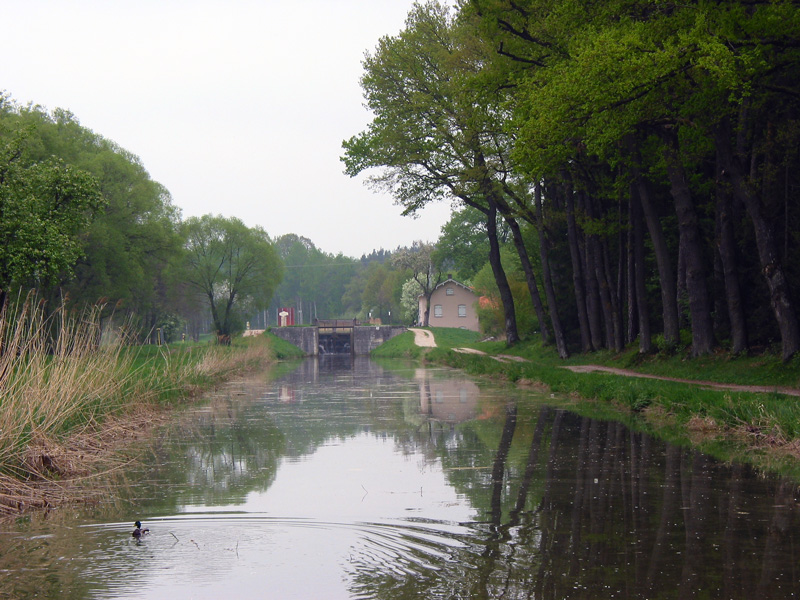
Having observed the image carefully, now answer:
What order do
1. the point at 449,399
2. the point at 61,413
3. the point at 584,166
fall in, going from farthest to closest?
the point at 584,166
the point at 449,399
the point at 61,413

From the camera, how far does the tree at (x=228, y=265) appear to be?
74188 mm

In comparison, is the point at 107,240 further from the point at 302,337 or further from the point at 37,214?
the point at 302,337

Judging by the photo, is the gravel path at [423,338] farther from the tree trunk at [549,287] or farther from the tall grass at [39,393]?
the tall grass at [39,393]

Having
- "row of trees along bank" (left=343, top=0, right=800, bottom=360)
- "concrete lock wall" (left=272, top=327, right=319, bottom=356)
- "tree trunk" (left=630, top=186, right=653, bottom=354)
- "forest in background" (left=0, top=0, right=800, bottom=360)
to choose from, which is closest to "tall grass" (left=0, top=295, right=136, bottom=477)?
"forest in background" (left=0, top=0, right=800, bottom=360)

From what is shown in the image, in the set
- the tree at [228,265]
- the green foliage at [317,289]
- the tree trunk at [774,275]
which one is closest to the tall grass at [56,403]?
the tree trunk at [774,275]

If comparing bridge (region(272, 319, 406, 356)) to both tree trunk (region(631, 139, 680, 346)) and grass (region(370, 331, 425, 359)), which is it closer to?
grass (region(370, 331, 425, 359))

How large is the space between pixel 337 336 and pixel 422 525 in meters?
86.5

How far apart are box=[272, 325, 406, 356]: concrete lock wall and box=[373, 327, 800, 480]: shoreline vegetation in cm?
5490

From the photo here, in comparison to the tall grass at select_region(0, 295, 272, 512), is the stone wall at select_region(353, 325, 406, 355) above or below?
above

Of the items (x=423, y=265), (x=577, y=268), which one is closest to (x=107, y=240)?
(x=577, y=268)

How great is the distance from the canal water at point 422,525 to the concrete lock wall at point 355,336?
2863 inches

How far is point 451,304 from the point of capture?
97.7 m

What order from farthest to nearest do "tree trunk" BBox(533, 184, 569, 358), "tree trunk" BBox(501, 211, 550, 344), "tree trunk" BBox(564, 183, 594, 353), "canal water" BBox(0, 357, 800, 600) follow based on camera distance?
"tree trunk" BBox(501, 211, 550, 344), "tree trunk" BBox(533, 184, 569, 358), "tree trunk" BBox(564, 183, 594, 353), "canal water" BBox(0, 357, 800, 600)

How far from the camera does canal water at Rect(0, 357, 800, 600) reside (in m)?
6.83
